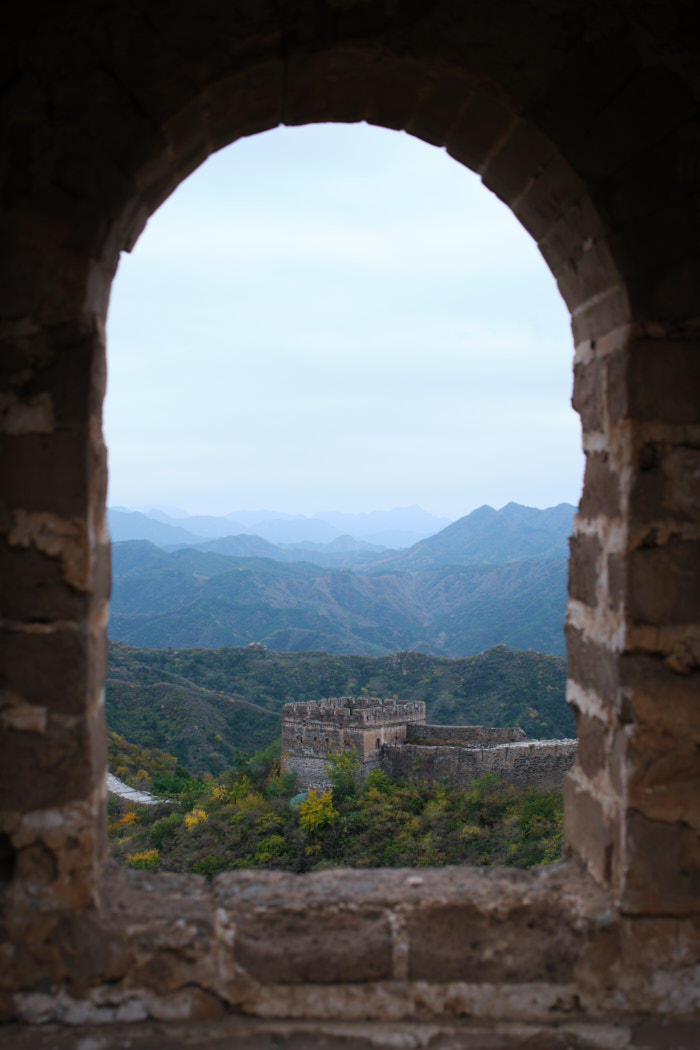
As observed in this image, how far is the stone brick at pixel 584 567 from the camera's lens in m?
2.17

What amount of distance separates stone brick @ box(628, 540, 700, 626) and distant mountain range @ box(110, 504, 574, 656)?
52918mm

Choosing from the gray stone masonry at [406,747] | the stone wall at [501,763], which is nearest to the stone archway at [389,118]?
the stone wall at [501,763]

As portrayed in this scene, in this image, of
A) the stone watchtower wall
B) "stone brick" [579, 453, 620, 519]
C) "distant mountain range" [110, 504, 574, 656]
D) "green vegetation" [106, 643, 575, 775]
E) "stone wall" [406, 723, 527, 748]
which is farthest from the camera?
"distant mountain range" [110, 504, 574, 656]

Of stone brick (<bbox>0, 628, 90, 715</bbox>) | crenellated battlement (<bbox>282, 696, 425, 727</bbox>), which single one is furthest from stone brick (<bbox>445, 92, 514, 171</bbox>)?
crenellated battlement (<bbox>282, 696, 425, 727</bbox>)

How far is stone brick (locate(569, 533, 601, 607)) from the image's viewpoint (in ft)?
7.11

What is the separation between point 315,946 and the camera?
195 cm

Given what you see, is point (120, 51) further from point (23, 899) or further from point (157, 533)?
point (157, 533)

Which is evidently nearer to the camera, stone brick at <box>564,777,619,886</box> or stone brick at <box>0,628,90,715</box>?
stone brick at <box>0,628,90,715</box>

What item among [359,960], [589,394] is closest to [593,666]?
[589,394]

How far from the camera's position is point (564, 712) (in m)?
31.5

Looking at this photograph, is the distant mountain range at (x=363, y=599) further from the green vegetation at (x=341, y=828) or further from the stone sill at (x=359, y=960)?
the stone sill at (x=359, y=960)

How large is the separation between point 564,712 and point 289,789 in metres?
15.5

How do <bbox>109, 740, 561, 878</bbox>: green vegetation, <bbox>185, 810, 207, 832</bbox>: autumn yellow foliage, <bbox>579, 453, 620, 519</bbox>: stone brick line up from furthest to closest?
<bbox>185, 810, 207, 832</bbox>: autumn yellow foliage → <bbox>109, 740, 561, 878</bbox>: green vegetation → <bbox>579, 453, 620, 519</bbox>: stone brick

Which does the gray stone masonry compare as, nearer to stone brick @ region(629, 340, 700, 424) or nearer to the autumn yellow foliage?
the autumn yellow foliage
